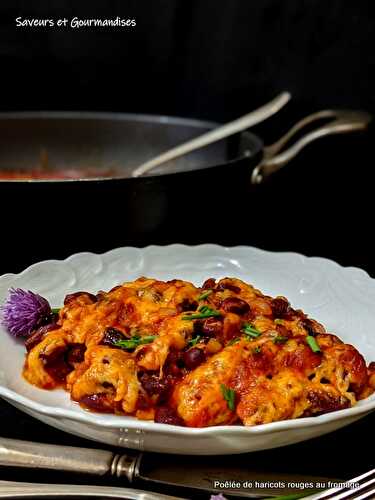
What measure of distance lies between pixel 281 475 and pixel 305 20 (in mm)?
2272

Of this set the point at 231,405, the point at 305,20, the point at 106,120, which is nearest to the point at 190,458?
the point at 231,405

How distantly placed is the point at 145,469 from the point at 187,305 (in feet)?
1.18

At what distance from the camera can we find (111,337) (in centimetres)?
136

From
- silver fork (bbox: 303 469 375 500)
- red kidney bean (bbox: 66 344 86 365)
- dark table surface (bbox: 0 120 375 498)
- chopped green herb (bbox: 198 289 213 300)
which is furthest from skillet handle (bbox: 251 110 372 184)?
silver fork (bbox: 303 469 375 500)

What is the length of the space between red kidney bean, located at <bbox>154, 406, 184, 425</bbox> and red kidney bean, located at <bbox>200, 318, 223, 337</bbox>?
0.17m

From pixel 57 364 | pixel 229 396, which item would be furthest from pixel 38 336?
pixel 229 396

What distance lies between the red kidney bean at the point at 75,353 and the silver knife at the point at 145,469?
0.19 metres

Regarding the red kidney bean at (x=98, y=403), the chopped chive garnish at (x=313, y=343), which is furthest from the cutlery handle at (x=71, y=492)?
the chopped chive garnish at (x=313, y=343)

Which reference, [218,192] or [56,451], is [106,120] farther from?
[56,451]

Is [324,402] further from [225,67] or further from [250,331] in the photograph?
[225,67]

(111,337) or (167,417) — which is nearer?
(167,417)

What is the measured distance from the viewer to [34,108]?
11.1ft

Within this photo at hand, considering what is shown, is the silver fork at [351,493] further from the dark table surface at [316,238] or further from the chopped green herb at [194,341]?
the chopped green herb at [194,341]

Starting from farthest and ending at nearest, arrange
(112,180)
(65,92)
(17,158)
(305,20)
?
1. (65,92)
2. (305,20)
3. (17,158)
4. (112,180)
